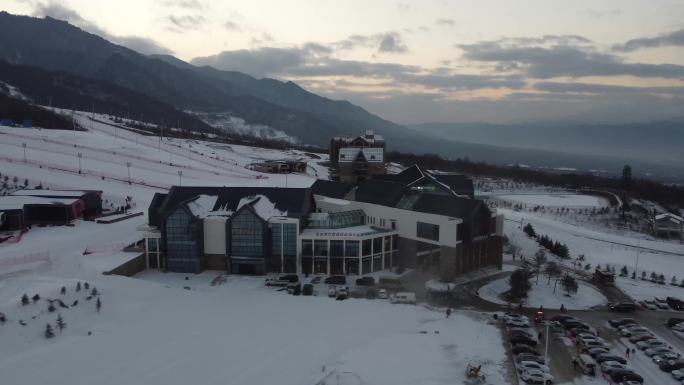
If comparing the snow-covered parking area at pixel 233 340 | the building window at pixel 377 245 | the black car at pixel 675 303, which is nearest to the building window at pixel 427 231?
the building window at pixel 377 245

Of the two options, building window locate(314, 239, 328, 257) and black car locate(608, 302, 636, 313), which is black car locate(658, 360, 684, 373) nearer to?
black car locate(608, 302, 636, 313)

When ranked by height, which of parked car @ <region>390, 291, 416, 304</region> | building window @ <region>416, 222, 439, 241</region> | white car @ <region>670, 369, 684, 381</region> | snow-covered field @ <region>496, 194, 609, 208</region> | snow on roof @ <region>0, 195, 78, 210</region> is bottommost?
white car @ <region>670, 369, 684, 381</region>

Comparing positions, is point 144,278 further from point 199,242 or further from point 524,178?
point 524,178

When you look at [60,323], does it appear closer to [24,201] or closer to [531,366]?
[531,366]

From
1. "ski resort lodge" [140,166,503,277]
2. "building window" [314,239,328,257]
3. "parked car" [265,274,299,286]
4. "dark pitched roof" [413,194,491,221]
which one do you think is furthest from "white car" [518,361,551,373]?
"building window" [314,239,328,257]

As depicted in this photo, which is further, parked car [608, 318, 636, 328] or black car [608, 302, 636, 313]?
black car [608, 302, 636, 313]

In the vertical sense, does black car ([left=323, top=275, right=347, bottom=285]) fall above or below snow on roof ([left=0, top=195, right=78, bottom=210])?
Answer: below
